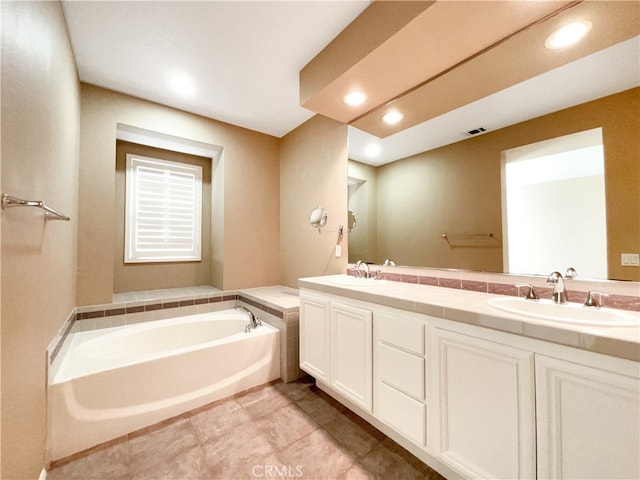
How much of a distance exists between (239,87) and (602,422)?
9.36ft

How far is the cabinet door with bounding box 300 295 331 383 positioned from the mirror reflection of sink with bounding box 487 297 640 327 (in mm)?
1019

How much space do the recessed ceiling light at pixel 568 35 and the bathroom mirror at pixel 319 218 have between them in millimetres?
1843

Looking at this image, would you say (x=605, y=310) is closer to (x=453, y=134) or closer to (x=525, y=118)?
(x=525, y=118)

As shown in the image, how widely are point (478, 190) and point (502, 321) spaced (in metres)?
0.92

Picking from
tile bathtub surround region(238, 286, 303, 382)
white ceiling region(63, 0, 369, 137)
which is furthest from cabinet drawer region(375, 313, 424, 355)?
white ceiling region(63, 0, 369, 137)

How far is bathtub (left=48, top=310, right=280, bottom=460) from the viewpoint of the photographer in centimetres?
143

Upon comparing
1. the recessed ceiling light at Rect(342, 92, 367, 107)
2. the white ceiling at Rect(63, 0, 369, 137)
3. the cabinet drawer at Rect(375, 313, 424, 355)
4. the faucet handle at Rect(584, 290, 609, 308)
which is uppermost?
the white ceiling at Rect(63, 0, 369, 137)

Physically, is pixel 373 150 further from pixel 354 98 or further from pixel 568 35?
pixel 568 35

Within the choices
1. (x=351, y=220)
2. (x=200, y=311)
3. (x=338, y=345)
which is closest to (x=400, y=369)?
(x=338, y=345)

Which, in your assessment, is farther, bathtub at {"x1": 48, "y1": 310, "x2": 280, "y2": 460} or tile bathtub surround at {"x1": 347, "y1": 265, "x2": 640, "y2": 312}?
bathtub at {"x1": 48, "y1": 310, "x2": 280, "y2": 460}

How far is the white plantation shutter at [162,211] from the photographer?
271 centimetres

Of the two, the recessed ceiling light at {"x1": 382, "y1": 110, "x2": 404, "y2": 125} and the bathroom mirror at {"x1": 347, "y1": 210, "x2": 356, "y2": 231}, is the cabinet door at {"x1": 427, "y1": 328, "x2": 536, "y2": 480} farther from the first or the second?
the recessed ceiling light at {"x1": 382, "y1": 110, "x2": 404, "y2": 125}

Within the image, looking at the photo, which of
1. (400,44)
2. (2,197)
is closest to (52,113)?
(2,197)

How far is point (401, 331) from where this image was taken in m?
1.29
